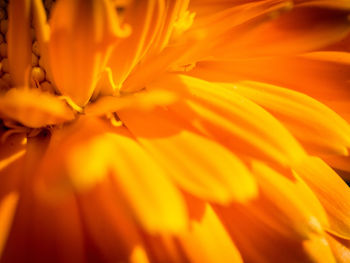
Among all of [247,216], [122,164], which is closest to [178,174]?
[122,164]

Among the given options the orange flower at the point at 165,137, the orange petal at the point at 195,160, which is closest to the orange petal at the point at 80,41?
the orange flower at the point at 165,137

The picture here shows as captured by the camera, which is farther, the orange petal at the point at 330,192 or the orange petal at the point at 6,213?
the orange petal at the point at 330,192

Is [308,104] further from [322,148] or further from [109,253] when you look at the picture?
[109,253]

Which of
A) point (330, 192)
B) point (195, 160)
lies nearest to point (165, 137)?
point (195, 160)

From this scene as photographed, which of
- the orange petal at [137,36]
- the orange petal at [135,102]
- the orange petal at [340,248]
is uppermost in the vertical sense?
Result: the orange petal at [137,36]

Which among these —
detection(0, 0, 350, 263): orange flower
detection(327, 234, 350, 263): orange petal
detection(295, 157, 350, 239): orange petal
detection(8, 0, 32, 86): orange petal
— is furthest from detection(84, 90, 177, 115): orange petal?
detection(327, 234, 350, 263): orange petal

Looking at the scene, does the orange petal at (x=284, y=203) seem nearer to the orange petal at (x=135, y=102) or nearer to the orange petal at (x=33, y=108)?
the orange petal at (x=135, y=102)

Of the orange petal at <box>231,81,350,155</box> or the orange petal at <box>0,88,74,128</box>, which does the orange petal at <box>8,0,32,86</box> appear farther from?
the orange petal at <box>231,81,350,155</box>

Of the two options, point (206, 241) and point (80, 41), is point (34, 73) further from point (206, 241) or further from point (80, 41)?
point (206, 241)

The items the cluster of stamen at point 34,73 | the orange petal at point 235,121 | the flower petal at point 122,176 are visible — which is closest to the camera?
the flower petal at point 122,176
